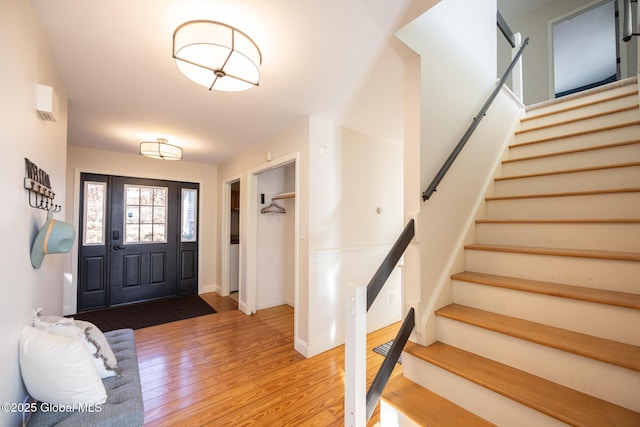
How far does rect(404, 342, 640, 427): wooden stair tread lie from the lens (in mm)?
944

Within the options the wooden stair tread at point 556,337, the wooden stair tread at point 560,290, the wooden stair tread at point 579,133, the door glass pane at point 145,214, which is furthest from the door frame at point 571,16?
the door glass pane at point 145,214

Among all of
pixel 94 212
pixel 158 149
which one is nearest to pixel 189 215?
pixel 94 212

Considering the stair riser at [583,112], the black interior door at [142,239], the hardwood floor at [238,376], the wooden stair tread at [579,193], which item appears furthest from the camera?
the black interior door at [142,239]

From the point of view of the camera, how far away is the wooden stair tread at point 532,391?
944 mm

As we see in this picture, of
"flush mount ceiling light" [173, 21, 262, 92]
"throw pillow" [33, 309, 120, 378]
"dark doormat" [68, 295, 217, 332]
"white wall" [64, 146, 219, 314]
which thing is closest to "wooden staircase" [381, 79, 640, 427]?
"throw pillow" [33, 309, 120, 378]

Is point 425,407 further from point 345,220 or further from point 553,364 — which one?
point 345,220

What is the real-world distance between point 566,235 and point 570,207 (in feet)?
0.92

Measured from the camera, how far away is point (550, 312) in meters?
1.32

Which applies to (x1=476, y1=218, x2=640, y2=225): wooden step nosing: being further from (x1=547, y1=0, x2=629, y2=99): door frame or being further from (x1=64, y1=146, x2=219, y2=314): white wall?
(x1=64, y1=146, x2=219, y2=314): white wall

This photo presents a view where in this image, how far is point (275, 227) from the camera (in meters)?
4.17

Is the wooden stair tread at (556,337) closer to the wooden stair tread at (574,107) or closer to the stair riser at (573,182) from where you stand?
the stair riser at (573,182)

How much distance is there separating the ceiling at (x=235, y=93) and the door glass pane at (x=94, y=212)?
45.7 inches

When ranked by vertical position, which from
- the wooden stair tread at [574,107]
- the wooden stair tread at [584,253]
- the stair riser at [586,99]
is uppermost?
the stair riser at [586,99]

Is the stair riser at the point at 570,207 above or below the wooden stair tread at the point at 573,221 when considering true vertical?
above
